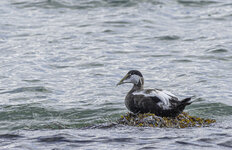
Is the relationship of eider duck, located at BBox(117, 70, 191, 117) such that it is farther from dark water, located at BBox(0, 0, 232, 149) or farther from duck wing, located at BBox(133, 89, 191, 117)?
dark water, located at BBox(0, 0, 232, 149)

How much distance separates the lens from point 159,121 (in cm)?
876

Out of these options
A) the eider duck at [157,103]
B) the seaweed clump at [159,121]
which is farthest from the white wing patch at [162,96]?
the seaweed clump at [159,121]

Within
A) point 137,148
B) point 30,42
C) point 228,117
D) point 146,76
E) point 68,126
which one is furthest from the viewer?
point 30,42

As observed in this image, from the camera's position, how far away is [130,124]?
28.9 feet

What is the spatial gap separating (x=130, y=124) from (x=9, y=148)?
2.27 metres

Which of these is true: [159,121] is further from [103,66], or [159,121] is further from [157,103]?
[103,66]

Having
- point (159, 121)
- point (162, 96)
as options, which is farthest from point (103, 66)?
point (159, 121)

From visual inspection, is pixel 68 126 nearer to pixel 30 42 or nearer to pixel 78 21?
pixel 30 42

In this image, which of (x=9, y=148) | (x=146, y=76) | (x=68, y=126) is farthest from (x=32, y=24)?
(x=9, y=148)

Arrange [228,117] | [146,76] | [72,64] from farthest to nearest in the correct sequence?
[72,64]
[146,76]
[228,117]

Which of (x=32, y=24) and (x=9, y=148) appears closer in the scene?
(x=9, y=148)

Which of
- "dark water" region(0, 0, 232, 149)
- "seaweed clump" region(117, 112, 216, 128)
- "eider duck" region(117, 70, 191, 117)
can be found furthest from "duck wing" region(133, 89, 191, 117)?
"dark water" region(0, 0, 232, 149)

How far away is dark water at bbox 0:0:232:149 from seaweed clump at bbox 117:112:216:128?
0.25 m

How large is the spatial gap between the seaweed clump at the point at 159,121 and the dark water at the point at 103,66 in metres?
0.25
